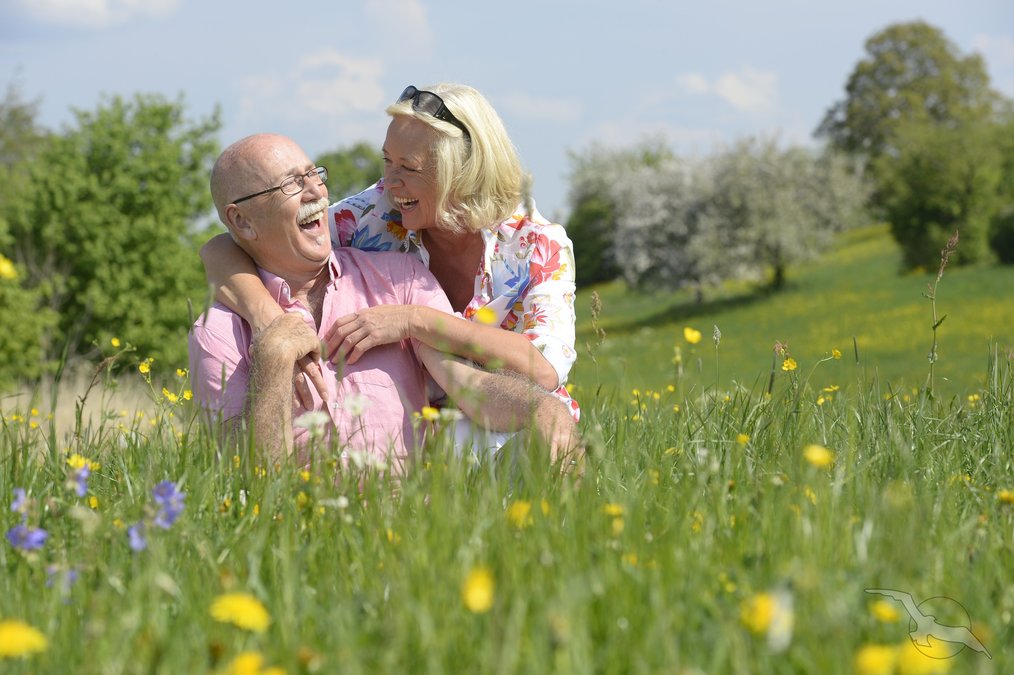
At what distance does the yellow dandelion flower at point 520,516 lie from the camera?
2.49 m

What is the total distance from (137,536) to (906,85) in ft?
220

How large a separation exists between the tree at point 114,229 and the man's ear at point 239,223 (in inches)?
694

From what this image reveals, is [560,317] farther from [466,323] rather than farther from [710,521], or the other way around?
[710,521]

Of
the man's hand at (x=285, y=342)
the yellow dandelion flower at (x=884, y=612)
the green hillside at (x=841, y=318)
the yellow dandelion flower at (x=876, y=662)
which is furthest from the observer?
the green hillside at (x=841, y=318)

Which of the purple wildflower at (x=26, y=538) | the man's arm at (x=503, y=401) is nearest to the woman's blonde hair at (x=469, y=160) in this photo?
the man's arm at (x=503, y=401)

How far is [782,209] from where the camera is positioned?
41.0 meters

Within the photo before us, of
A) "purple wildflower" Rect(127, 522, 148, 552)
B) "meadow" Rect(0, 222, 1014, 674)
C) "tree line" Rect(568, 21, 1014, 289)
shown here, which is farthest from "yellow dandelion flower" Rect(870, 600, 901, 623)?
"tree line" Rect(568, 21, 1014, 289)

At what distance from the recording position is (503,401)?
388cm

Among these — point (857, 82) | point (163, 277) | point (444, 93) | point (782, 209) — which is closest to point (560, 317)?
point (444, 93)

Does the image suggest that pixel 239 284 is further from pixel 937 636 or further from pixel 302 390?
pixel 937 636

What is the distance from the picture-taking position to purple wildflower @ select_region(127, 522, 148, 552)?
2.28m

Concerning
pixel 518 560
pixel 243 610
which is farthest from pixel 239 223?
pixel 243 610

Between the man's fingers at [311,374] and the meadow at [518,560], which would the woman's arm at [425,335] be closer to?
the man's fingers at [311,374]

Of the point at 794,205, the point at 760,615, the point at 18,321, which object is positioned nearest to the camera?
the point at 760,615
